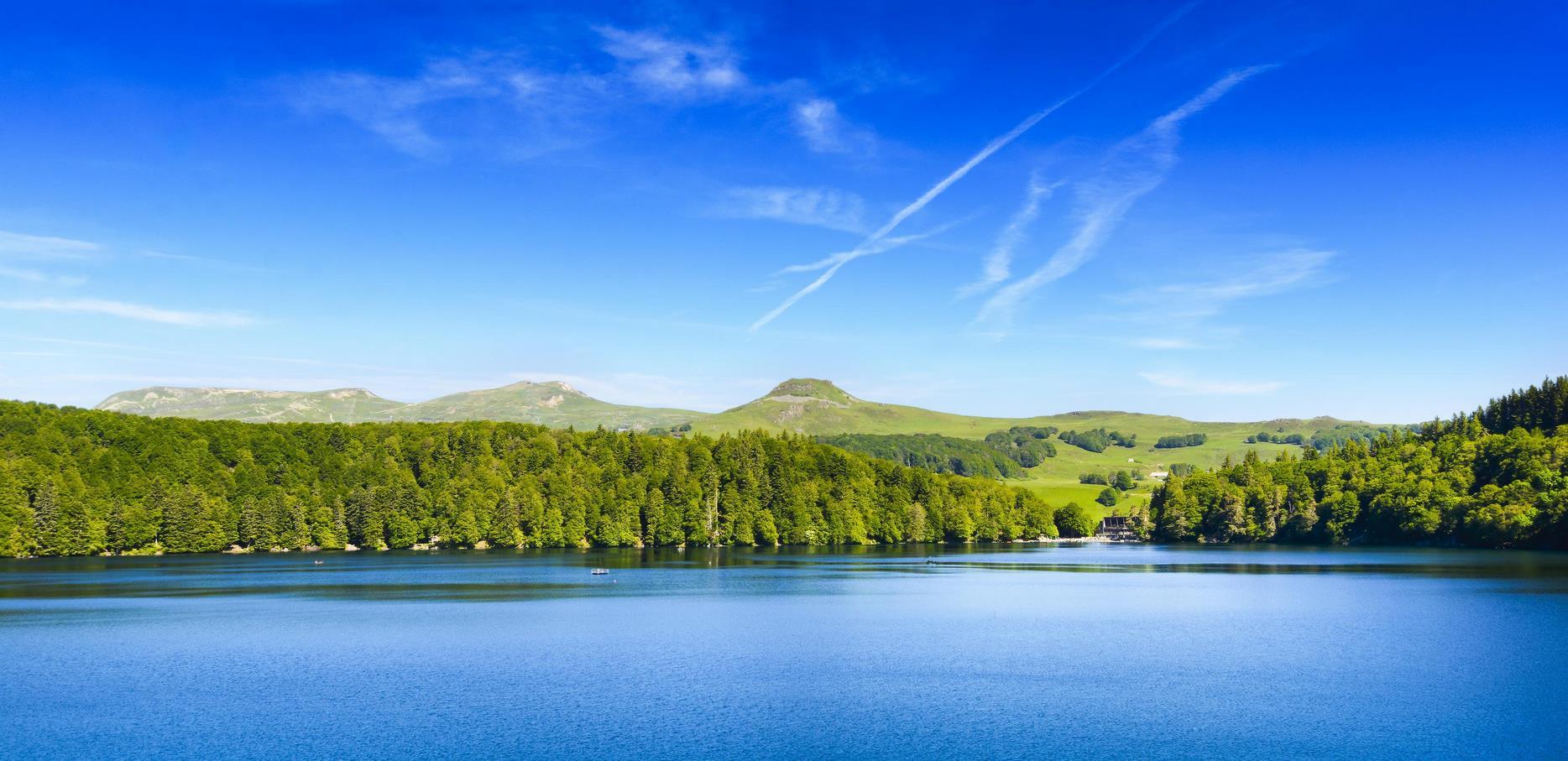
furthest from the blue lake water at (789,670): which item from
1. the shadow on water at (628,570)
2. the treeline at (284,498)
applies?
the treeline at (284,498)

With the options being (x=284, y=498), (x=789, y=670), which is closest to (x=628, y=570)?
(x=789, y=670)

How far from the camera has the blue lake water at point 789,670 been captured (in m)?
37.4

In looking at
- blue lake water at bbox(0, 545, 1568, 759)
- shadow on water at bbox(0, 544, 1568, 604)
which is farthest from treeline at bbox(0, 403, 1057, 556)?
blue lake water at bbox(0, 545, 1568, 759)

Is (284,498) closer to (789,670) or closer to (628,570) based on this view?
(628,570)

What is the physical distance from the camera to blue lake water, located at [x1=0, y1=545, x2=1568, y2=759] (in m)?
37.4

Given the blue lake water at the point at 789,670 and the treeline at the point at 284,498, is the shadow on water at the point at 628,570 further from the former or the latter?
the treeline at the point at 284,498

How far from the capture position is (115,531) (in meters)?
152

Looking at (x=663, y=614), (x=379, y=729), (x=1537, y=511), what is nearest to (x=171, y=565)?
(x=663, y=614)

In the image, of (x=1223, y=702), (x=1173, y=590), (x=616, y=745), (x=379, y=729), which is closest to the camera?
(x=616, y=745)

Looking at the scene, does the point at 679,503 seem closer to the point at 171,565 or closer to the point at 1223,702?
the point at 171,565

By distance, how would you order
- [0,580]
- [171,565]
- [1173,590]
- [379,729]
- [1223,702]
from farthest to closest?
[171,565]
[0,580]
[1173,590]
[1223,702]
[379,729]

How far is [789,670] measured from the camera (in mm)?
51500

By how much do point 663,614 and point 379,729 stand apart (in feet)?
119

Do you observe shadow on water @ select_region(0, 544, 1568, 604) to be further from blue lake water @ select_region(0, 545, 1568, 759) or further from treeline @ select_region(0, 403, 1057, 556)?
treeline @ select_region(0, 403, 1057, 556)
